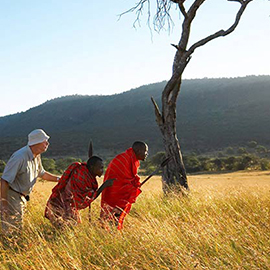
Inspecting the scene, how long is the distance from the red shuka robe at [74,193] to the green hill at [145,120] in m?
43.2

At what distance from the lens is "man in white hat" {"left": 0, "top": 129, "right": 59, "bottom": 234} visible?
4930 mm

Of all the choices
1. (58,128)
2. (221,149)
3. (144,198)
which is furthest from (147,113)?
(144,198)

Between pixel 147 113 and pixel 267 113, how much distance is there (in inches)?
1212

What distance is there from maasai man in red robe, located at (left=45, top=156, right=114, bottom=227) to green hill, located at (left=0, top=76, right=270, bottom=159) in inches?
1700

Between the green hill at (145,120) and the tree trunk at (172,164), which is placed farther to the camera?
the green hill at (145,120)

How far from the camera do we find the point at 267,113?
66750 mm

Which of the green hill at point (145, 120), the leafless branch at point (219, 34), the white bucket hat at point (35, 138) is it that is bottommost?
the green hill at point (145, 120)

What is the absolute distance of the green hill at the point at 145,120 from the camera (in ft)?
182

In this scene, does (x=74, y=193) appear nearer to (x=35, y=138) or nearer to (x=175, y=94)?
(x=35, y=138)

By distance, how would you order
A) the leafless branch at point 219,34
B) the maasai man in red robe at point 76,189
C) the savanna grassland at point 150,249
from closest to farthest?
the savanna grassland at point 150,249, the maasai man in red robe at point 76,189, the leafless branch at point 219,34

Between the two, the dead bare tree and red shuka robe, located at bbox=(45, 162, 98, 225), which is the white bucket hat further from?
the dead bare tree

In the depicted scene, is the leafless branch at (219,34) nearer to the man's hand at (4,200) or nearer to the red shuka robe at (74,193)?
the red shuka robe at (74,193)

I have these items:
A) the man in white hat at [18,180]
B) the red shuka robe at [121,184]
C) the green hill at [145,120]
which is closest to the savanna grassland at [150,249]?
the man in white hat at [18,180]

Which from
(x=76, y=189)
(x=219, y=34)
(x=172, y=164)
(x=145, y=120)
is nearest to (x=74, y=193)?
(x=76, y=189)
